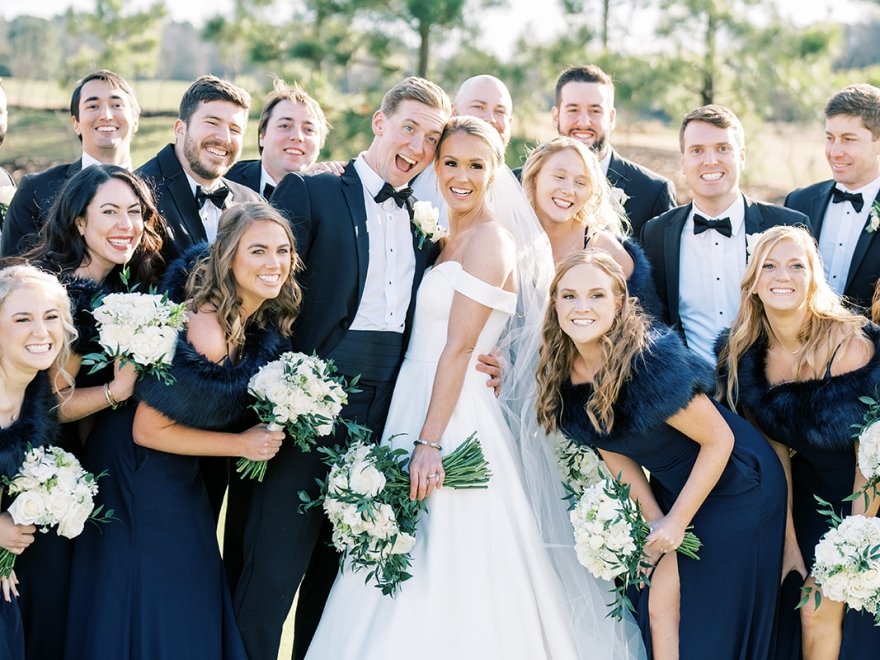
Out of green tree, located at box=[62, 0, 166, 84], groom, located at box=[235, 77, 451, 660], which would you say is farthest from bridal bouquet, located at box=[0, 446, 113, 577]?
green tree, located at box=[62, 0, 166, 84]

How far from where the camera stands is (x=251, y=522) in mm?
5398

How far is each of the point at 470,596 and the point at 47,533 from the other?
6.87 ft

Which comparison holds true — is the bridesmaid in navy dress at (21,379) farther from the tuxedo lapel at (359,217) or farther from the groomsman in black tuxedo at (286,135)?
the groomsman in black tuxedo at (286,135)

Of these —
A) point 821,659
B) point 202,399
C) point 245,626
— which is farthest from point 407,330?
point 821,659

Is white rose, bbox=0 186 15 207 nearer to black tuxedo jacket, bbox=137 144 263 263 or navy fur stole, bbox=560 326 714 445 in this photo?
black tuxedo jacket, bbox=137 144 263 263

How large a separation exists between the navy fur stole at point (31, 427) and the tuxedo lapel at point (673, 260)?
11.7ft

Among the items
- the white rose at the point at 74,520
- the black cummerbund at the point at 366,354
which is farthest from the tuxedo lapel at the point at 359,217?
the white rose at the point at 74,520

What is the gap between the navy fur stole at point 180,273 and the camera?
208 inches

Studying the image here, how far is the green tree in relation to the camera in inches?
923

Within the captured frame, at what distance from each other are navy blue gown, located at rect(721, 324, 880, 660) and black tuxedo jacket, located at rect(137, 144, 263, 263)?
3.08m

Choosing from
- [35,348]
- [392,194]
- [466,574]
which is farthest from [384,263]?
[35,348]

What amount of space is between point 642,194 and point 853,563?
10.9 ft

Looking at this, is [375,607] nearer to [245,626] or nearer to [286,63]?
[245,626]

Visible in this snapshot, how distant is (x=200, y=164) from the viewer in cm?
609
